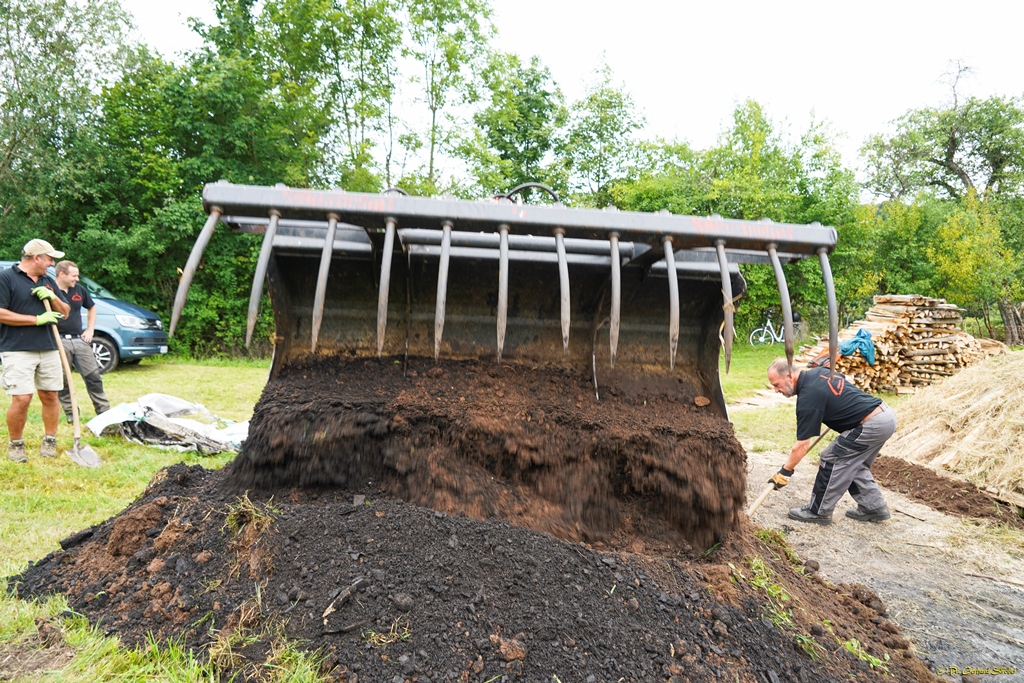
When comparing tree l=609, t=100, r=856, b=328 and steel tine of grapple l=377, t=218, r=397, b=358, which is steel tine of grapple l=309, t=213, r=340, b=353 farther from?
tree l=609, t=100, r=856, b=328

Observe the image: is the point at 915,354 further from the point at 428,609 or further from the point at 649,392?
the point at 428,609

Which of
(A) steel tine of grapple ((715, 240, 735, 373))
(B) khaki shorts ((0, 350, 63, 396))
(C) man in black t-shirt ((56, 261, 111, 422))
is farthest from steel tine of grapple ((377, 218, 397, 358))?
(C) man in black t-shirt ((56, 261, 111, 422))

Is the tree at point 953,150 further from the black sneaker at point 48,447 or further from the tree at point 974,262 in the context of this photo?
the black sneaker at point 48,447

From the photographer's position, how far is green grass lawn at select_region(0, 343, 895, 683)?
1792mm

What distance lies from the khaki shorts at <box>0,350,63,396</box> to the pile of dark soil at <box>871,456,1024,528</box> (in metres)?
7.42

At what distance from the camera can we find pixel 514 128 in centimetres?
2062

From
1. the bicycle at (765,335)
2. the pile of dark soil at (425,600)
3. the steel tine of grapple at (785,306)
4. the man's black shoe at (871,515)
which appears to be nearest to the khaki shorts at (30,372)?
the pile of dark soil at (425,600)

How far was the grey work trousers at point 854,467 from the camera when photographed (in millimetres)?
4379

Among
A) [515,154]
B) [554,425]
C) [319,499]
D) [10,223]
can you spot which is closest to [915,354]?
[554,425]

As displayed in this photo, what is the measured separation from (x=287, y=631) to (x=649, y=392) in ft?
6.79

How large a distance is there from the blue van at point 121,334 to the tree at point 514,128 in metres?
9.92

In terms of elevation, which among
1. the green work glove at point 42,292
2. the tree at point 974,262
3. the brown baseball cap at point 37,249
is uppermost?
the tree at point 974,262

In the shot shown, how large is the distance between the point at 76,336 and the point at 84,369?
337 mm

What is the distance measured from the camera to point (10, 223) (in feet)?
41.1
